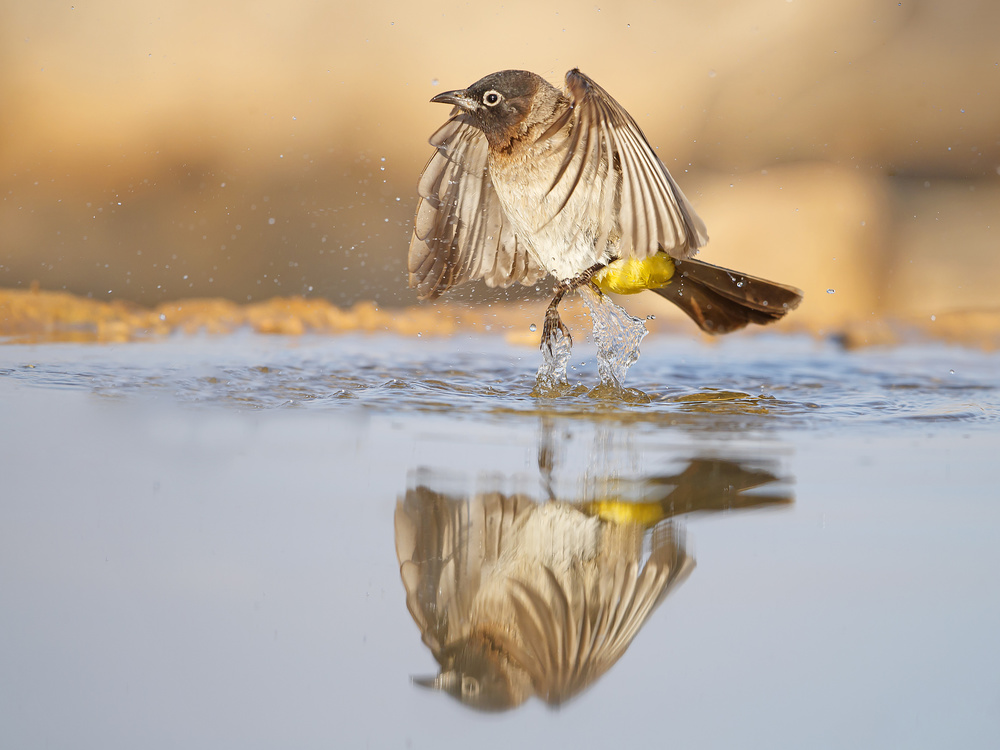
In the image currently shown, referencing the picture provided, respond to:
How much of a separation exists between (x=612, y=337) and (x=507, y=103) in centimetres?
99

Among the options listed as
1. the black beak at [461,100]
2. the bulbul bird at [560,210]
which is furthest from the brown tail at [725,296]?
the black beak at [461,100]

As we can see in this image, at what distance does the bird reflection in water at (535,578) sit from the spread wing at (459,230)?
7.18 feet

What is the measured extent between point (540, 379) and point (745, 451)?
129 cm

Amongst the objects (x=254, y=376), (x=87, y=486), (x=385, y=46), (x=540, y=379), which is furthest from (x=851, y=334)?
(x=87, y=486)

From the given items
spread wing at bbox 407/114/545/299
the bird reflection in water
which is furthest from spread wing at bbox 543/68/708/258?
the bird reflection in water

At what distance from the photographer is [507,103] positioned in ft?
13.0

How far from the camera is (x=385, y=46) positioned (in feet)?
28.0

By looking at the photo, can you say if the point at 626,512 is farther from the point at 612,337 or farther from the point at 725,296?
the point at 725,296

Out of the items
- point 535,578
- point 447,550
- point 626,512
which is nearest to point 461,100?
point 626,512

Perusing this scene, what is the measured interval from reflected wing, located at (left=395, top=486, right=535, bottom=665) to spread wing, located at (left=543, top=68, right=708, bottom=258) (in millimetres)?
1509

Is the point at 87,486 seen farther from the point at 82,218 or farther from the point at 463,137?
the point at 82,218

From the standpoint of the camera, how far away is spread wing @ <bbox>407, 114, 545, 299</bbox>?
438 centimetres

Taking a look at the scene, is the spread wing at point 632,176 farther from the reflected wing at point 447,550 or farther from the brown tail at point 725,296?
the reflected wing at point 447,550

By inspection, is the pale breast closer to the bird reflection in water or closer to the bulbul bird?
the bulbul bird
